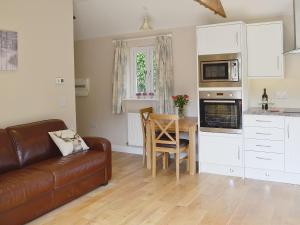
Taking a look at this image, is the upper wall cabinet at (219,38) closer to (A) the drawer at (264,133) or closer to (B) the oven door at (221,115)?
(B) the oven door at (221,115)

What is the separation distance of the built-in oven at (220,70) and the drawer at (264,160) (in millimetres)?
977

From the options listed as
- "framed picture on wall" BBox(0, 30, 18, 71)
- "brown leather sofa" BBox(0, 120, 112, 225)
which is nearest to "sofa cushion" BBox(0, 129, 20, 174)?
"brown leather sofa" BBox(0, 120, 112, 225)

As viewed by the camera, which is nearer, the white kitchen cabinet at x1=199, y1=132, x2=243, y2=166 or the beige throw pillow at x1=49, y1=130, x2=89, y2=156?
the beige throw pillow at x1=49, y1=130, x2=89, y2=156

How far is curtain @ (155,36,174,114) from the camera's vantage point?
536 centimetres

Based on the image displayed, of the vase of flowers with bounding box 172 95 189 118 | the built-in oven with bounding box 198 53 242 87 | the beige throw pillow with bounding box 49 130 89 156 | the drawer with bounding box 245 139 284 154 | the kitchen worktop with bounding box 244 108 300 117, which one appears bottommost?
the drawer with bounding box 245 139 284 154

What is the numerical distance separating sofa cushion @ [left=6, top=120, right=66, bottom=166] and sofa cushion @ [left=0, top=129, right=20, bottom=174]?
55mm

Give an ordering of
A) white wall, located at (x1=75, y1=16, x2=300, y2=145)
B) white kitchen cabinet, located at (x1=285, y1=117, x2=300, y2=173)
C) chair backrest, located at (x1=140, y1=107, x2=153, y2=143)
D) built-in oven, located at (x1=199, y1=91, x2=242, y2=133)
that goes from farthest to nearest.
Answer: chair backrest, located at (x1=140, y1=107, x2=153, y2=143), white wall, located at (x1=75, y1=16, x2=300, y2=145), built-in oven, located at (x1=199, y1=91, x2=242, y2=133), white kitchen cabinet, located at (x1=285, y1=117, x2=300, y2=173)

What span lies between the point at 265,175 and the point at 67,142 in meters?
2.64

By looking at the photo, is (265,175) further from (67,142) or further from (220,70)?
(67,142)

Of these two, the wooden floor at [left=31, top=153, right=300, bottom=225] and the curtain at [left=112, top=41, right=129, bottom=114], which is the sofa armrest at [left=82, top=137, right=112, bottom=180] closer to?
the wooden floor at [left=31, top=153, right=300, bottom=225]

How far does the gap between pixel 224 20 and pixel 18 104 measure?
320 centimetres

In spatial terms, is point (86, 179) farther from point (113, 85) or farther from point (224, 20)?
point (224, 20)

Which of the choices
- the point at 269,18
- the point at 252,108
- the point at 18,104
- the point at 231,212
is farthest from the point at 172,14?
the point at 231,212

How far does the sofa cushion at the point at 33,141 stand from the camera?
11.8ft
